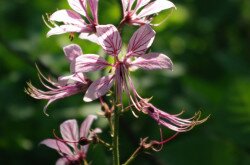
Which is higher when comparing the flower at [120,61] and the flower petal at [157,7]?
the flower petal at [157,7]

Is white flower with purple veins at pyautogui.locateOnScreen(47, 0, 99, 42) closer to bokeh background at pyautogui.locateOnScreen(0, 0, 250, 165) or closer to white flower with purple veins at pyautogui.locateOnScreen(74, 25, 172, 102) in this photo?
white flower with purple veins at pyautogui.locateOnScreen(74, 25, 172, 102)

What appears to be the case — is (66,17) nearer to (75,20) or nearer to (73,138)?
(75,20)

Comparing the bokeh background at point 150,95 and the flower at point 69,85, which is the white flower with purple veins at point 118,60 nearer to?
the flower at point 69,85

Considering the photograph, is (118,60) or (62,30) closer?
(62,30)

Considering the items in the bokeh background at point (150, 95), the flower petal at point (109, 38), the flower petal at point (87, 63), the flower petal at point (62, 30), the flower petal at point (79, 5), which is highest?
the flower petal at point (79, 5)

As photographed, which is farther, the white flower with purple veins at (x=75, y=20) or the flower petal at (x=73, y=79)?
the flower petal at (x=73, y=79)

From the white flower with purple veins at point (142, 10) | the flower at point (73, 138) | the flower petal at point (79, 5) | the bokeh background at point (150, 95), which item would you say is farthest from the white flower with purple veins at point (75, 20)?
the bokeh background at point (150, 95)

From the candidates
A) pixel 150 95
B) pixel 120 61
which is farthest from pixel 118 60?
pixel 150 95
